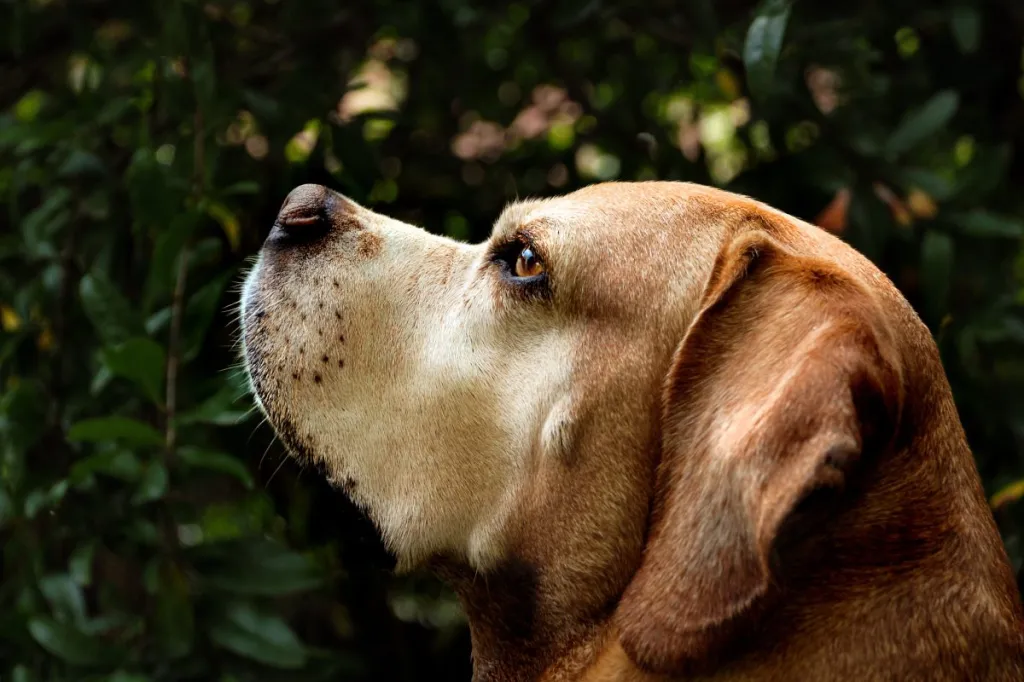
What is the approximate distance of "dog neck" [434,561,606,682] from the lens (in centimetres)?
215

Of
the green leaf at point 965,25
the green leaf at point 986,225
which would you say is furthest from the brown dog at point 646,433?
the green leaf at point 986,225

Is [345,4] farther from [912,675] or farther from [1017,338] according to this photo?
[912,675]

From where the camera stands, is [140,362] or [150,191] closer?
[140,362]

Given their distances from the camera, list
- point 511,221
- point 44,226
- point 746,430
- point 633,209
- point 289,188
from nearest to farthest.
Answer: point 746,430 < point 633,209 < point 511,221 < point 44,226 < point 289,188

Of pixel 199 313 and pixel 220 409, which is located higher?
pixel 199 313

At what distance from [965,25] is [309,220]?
6.03 feet

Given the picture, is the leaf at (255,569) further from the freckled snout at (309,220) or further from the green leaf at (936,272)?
the green leaf at (936,272)

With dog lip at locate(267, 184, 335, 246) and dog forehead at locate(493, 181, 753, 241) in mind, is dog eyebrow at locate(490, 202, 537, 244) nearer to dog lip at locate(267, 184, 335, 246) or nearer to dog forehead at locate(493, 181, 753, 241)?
dog forehead at locate(493, 181, 753, 241)

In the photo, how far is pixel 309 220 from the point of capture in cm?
246

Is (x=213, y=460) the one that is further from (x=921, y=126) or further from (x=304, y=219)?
(x=921, y=126)

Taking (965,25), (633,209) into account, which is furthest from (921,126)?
(633,209)

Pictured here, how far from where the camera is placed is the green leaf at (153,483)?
104 inches

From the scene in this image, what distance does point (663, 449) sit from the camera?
2.04 m

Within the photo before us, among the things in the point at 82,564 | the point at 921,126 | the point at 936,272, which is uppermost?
the point at 921,126
